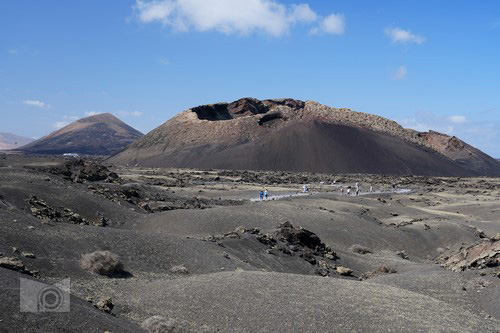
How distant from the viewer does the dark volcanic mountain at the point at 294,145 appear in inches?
3767

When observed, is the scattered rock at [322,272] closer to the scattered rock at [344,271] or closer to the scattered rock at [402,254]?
the scattered rock at [344,271]

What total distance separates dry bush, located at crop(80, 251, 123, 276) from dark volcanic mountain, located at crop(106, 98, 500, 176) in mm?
80836

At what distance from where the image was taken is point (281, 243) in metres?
21.3

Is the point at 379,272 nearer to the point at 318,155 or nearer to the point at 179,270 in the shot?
the point at 179,270

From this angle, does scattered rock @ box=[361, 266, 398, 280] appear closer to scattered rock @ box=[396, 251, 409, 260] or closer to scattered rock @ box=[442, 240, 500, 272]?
scattered rock @ box=[442, 240, 500, 272]

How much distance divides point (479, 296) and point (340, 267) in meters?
6.22

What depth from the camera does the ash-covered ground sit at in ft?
32.7

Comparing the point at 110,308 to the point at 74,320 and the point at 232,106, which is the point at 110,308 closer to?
the point at 74,320

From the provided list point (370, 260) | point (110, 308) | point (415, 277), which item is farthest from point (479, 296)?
point (110, 308)

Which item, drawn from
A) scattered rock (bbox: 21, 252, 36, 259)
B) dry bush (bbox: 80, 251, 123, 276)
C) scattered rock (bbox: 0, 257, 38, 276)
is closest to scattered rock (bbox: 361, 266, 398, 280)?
dry bush (bbox: 80, 251, 123, 276)

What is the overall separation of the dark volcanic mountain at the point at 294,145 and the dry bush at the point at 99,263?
80836 millimetres

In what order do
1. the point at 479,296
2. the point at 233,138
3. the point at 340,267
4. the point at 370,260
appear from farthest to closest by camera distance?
1. the point at 233,138
2. the point at 370,260
3. the point at 340,267
4. the point at 479,296

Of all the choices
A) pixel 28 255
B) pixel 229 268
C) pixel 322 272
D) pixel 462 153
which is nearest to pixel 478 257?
pixel 322 272

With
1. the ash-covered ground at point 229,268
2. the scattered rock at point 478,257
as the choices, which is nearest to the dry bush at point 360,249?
the ash-covered ground at point 229,268
